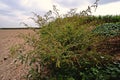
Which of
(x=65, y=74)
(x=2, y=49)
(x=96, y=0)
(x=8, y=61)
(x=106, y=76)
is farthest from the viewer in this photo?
(x=2, y=49)

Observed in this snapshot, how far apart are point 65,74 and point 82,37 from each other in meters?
0.80

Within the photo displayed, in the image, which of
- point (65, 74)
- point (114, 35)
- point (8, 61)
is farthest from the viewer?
point (8, 61)

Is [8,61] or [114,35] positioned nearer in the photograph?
[114,35]

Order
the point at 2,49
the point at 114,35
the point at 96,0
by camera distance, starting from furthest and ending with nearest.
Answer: the point at 2,49, the point at 114,35, the point at 96,0

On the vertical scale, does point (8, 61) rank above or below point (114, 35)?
below

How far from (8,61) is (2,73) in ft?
3.31

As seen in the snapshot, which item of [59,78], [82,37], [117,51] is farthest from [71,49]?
[117,51]

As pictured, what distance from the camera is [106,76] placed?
466 cm

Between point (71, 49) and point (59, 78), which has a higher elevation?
point (71, 49)

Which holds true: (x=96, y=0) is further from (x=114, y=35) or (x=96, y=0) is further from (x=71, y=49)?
(x=114, y=35)

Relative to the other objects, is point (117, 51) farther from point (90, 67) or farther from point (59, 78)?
point (59, 78)

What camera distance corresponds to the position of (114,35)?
275 inches

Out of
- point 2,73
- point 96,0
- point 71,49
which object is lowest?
point 2,73

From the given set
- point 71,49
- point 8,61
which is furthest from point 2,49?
point 71,49
